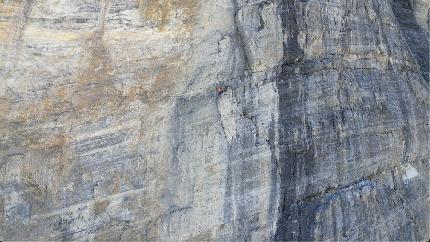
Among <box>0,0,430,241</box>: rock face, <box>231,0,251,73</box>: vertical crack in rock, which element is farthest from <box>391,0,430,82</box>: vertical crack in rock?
<box>231,0,251,73</box>: vertical crack in rock

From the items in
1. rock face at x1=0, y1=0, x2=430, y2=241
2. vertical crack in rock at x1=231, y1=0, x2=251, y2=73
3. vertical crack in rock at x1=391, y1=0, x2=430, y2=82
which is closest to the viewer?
rock face at x1=0, y1=0, x2=430, y2=241

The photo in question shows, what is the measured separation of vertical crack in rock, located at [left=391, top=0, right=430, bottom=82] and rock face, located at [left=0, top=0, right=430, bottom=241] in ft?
6.57

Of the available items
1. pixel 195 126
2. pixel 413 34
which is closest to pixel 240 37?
pixel 195 126

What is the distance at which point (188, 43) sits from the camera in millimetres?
9297

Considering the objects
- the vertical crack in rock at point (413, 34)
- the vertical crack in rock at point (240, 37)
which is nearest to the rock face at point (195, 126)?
the vertical crack in rock at point (240, 37)

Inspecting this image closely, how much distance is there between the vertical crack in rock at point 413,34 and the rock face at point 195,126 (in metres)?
2.00

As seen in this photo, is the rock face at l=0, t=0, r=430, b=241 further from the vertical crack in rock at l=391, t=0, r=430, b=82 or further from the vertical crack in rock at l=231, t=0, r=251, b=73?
the vertical crack in rock at l=391, t=0, r=430, b=82

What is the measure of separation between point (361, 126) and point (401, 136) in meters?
0.98

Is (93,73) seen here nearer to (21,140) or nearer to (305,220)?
(21,140)

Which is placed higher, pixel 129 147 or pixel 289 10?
pixel 289 10

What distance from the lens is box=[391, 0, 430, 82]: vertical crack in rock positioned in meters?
10.9

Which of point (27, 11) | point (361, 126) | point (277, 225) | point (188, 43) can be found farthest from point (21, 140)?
point (361, 126)

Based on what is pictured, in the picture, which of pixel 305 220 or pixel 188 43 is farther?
pixel 188 43

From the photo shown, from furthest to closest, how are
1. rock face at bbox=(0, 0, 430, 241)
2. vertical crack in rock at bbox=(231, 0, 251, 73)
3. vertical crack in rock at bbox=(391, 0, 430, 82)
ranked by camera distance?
vertical crack in rock at bbox=(391, 0, 430, 82) → vertical crack in rock at bbox=(231, 0, 251, 73) → rock face at bbox=(0, 0, 430, 241)
